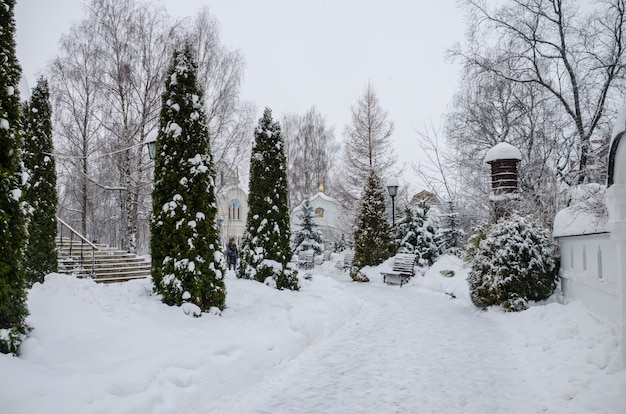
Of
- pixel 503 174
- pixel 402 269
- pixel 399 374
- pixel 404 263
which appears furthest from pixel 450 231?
pixel 399 374

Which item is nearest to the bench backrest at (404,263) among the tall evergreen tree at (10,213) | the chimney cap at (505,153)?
the chimney cap at (505,153)

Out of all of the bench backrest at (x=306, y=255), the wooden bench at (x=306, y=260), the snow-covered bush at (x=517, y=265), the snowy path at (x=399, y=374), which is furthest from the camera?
the bench backrest at (x=306, y=255)

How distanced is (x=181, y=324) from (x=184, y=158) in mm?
3027

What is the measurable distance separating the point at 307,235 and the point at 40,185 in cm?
1864

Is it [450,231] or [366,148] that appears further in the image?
[366,148]

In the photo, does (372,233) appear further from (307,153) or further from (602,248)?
(307,153)

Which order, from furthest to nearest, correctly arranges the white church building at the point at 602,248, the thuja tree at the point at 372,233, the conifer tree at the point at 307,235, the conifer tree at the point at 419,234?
1. the conifer tree at the point at 307,235
2. the thuja tree at the point at 372,233
3. the conifer tree at the point at 419,234
4. the white church building at the point at 602,248

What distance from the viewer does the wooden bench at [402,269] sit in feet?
57.3

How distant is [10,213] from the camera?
4988 mm

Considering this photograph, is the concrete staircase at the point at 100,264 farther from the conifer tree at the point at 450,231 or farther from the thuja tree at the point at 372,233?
the conifer tree at the point at 450,231

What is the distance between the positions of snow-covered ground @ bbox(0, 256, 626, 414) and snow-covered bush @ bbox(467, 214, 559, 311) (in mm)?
929

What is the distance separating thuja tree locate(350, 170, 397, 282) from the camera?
2002 centimetres

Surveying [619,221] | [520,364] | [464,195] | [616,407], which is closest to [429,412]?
[616,407]

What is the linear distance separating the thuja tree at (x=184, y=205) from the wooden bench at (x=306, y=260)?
698 inches
